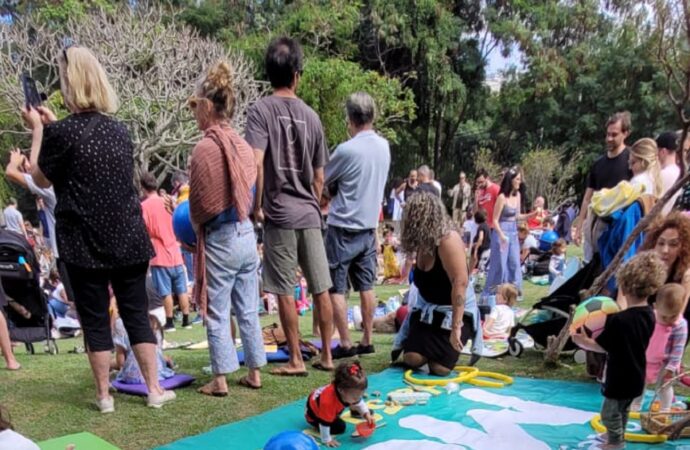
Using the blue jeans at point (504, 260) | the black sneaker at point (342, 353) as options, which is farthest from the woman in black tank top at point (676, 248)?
the blue jeans at point (504, 260)

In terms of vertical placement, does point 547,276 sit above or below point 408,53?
below

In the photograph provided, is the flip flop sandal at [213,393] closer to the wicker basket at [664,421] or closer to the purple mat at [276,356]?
the purple mat at [276,356]

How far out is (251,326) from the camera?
3.62m

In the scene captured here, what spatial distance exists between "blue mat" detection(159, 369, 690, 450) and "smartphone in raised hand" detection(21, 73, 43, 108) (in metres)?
1.84

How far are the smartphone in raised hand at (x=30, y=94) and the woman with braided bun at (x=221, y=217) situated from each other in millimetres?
779

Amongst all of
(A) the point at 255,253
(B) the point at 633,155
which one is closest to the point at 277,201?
(A) the point at 255,253

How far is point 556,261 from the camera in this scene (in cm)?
954

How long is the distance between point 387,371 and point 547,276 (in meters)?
6.83

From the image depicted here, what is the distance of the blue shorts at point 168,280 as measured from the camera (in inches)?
261

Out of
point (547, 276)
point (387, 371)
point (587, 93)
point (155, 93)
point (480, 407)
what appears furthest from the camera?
point (587, 93)

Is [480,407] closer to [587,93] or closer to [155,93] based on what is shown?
[155,93]

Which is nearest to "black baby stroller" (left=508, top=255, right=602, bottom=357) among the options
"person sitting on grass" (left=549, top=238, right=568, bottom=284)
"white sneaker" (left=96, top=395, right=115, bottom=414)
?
"white sneaker" (left=96, top=395, right=115, bottom=414)

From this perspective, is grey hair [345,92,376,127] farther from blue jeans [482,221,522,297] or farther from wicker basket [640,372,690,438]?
blue jeans [482,221,522,297]

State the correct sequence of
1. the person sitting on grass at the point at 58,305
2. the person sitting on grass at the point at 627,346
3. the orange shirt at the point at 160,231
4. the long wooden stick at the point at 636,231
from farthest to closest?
the person sitting on grass at the point at 58,305 → the orange shirt at the point at 160,231 → the long wooden stick at the point at 636,231 → the person sitting on grass at the point at 627,346
